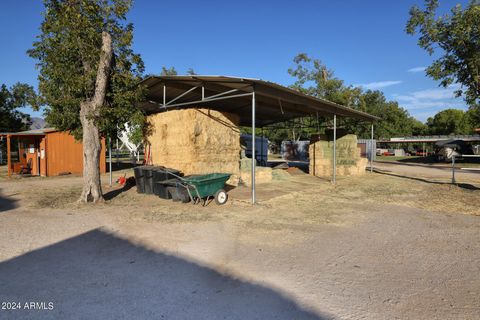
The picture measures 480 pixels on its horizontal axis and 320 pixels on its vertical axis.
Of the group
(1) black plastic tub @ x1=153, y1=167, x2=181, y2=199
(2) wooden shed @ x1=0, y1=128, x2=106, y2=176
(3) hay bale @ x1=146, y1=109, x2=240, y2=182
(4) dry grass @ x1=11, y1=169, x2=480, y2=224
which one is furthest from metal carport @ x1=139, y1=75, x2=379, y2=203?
(2) wooden shed @ x1=0, y1=128, x2=106, y2=176

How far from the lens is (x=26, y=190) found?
11.5 metres

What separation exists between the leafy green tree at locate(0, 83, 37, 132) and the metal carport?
76.8 ft

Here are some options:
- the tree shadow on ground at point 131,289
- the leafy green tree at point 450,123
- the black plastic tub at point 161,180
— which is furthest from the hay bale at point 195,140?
the leafy green tree at point 450,123

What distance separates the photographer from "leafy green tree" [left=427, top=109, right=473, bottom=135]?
51094mm

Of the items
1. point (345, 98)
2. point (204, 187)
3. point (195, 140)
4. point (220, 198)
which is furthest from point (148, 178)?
point (345, 98)

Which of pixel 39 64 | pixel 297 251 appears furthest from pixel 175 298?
pixel 39 64

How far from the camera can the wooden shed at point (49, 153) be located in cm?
1706

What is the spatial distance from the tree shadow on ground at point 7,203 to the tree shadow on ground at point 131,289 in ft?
15.5

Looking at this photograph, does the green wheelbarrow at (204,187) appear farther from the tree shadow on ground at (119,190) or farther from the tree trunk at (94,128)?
the tree shadow on ground at (119,190)

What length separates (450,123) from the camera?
176 ft

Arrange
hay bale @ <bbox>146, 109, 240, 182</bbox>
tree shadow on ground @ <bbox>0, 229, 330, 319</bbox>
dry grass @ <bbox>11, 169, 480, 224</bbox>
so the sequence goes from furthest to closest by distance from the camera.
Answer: hay bale @ <bbox>146, 109, 240, 182</bbox>, dry grass @ <bbox>11, 169, 480, 224</bbox>, tree shadow on ground @ <bbox>0, 229, 330, 319</bbox>

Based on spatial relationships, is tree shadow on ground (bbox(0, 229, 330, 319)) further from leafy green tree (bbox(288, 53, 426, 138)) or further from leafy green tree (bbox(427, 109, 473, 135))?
leafy green tree (bbox(427, 109, 473, 135))

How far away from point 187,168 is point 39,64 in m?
5.53

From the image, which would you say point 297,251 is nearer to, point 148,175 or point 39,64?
point 148,175
